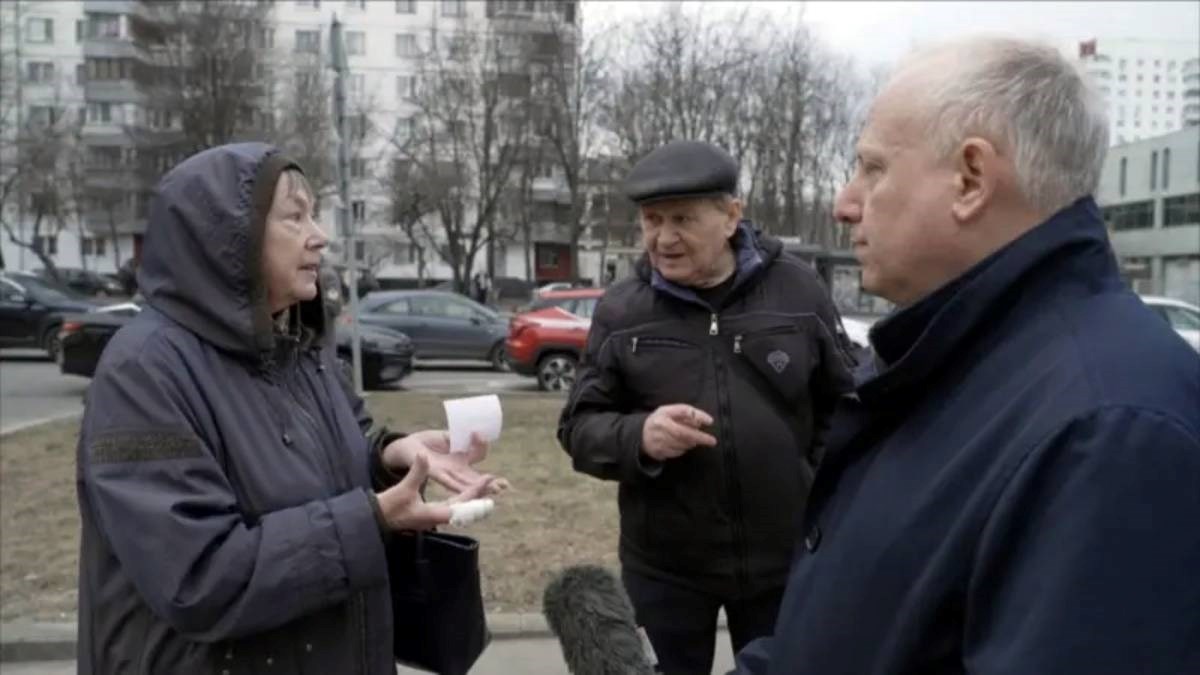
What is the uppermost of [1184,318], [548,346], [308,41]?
[308,41]

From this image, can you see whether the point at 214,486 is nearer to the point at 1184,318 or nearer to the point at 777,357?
the point at 777,357

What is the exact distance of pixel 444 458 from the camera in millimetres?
2430

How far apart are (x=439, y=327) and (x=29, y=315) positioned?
7.86 metres

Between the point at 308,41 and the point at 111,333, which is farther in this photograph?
the point at 308,41

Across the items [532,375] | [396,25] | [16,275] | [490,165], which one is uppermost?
[396,25]

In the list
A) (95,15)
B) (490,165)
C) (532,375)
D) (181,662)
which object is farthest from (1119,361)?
(95,15)

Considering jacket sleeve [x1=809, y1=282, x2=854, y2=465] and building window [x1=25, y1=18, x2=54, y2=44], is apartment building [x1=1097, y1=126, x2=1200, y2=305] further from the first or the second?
building window [x1=25, y1=18, x2=54, y2=44]

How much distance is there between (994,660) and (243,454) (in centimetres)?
144

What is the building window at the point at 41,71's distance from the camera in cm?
6719

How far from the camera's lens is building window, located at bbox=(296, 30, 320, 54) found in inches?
2242

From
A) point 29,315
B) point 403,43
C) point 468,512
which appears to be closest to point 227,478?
point 468,512

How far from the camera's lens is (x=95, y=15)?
64.6 m

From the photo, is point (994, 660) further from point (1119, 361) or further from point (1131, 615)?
point (1119, 361)

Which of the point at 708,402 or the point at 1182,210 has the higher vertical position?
the point at 1182,210
